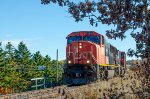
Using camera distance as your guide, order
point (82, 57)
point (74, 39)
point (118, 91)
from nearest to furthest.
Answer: point (118, 91), point (82, 57), point (74, 39)

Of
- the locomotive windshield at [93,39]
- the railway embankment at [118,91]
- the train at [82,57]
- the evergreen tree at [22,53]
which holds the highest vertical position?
the evergreen tree at [22,53]

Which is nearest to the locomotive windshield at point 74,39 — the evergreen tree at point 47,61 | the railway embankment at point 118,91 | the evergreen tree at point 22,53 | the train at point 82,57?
the train at point 82,57

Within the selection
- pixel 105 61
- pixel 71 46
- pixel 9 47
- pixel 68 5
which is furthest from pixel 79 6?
pixel 9 47

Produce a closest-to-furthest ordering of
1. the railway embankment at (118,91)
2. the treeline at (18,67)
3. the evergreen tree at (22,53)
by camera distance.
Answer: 1. the railway embankment at (118,91)
2. the treeline at (18,67)
3. the evergreen tree at (22,53)

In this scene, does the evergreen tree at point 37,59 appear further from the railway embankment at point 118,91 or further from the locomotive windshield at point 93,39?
the railway embankment at point 118,91

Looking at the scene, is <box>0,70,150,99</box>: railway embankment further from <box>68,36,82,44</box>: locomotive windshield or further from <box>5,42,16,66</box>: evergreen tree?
<box>5,42,16,66</box>: evergreen tree

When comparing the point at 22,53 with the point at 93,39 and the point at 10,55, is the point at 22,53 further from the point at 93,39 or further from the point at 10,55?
the point at 93,39

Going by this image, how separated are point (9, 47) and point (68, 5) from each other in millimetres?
55316

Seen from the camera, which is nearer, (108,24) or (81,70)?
(108,24)

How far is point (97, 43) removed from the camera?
27828mm

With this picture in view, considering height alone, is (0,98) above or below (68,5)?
below

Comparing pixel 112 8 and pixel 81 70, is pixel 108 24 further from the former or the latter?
pixel 81 70

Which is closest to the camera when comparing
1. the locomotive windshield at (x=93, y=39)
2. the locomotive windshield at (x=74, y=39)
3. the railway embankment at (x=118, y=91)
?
the railway embankment at (x=118, y=91)

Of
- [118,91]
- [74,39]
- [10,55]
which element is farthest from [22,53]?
[118,91]
